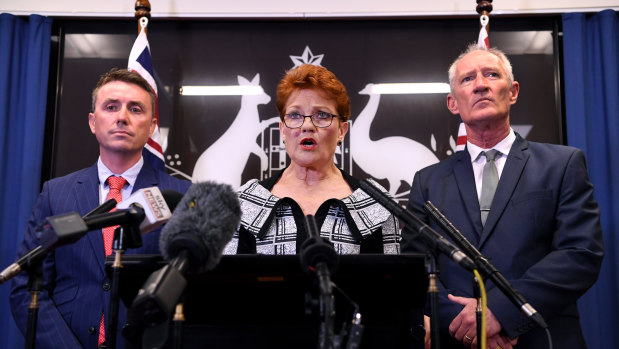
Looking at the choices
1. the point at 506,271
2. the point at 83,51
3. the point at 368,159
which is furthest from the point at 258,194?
the point at 83,51

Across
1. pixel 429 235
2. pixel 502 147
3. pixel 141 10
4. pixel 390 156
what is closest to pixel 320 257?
pixel 429 235

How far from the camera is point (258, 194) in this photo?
262cm

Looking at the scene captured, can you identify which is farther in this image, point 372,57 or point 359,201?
point 372,57

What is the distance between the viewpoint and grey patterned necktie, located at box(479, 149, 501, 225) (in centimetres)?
246

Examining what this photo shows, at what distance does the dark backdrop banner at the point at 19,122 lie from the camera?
3846 millimetres

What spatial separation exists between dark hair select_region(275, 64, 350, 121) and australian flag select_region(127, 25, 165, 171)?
4.18ft

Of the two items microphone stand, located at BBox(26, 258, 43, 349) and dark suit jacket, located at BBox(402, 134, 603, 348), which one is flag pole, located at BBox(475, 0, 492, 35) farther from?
microphone stand, located at BBox(26, 258, 43, 349)

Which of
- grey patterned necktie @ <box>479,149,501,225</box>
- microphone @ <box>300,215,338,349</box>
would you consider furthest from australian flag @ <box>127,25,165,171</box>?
microphone @ <box>300,215,338,349</box>

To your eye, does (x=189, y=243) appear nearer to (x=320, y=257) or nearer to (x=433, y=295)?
(x=320, y=257)

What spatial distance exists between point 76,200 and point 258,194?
89cm

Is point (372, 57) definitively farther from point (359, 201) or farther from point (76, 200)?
point (76, 200)

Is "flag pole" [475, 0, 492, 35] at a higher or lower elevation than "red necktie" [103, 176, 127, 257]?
higher

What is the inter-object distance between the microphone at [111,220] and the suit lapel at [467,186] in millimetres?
1350

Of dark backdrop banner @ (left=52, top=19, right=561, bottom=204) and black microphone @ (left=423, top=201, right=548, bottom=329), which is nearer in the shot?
black microphone @ (left=423, top=201, right=548, bottom=329)
